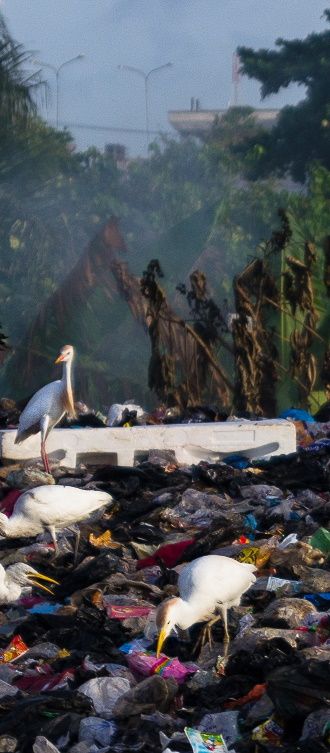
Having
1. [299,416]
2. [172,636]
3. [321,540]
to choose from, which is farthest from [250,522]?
[299,416]

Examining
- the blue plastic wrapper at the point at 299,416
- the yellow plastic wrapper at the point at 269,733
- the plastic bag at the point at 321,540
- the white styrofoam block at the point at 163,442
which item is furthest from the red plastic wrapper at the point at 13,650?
the blue plastic wrapper at the point at 299,416

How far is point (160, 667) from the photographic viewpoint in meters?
4.57

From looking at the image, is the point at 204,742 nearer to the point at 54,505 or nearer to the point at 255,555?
the point at 255,555

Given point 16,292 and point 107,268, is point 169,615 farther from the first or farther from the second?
point 16,292

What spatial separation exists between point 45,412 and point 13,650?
12.1 feet

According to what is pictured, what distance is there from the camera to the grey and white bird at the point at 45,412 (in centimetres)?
862

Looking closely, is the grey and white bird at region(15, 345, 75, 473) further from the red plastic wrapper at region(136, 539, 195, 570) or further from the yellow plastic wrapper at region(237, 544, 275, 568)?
the yellow plastic wrapper at region(237, 544, 275, 568)

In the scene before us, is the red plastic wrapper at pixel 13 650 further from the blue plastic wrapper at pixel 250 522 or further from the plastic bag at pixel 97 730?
the blue plastic wrapper at pixel 250 522

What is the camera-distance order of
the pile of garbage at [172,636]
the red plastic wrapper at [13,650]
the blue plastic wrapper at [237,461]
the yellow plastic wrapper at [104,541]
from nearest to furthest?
1. the pile of garbage at [172,636]
2. the red plastic wrapper at [13,650]
3. the yellow plastic wrapper at [104,541]
4. the blue plastic wrapper at [237,461]

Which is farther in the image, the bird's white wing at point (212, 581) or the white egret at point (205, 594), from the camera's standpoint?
the bird's white wing at point (212, 581)

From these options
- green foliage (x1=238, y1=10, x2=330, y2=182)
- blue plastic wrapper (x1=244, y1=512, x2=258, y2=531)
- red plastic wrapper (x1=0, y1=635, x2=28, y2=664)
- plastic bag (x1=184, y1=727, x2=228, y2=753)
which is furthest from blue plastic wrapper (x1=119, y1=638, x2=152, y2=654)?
green foliage (x1=238, y1=10, x2=330, y2=182)

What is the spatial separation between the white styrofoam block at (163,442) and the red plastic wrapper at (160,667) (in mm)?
4319

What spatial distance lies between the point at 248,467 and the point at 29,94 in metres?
10.6

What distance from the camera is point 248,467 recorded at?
8.76 metres
